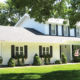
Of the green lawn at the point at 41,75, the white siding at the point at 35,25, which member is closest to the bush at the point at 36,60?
the white siding at the point at 35,25

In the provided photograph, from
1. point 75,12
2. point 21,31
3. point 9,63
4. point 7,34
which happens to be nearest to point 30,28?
point 21,31

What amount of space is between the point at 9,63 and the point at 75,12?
9.28 metres

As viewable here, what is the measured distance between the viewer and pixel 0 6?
47.9m

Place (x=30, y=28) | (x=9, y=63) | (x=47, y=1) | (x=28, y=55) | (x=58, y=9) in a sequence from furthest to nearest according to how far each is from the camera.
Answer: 1. (x=30, y=28)
2. (x=28, y=55)
3. (x=9, y=63)
4. (x=58, y=9)
5. (x=47, y=1)

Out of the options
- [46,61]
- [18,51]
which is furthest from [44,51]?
[18,51]

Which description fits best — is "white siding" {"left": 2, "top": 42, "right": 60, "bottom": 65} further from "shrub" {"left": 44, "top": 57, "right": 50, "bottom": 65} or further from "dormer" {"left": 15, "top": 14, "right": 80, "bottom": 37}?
"dormer" {"left": 15, "top": 14, "right": 80, "bottom": 37}

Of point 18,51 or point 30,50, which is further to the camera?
point 30,50

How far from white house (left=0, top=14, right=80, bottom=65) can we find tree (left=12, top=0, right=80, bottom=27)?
7.82m

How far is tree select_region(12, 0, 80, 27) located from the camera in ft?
43.6

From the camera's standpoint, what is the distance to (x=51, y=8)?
48.9ft

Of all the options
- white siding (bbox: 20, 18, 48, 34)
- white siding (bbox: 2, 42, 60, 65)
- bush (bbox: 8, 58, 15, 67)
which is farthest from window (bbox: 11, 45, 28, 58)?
white siding (bbox: 20, 18, 48, 34)

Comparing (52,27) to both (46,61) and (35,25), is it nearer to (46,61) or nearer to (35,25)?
(35,25)

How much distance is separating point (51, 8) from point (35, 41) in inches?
409

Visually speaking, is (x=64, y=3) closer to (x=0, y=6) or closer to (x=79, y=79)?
(x=79, y=79)
